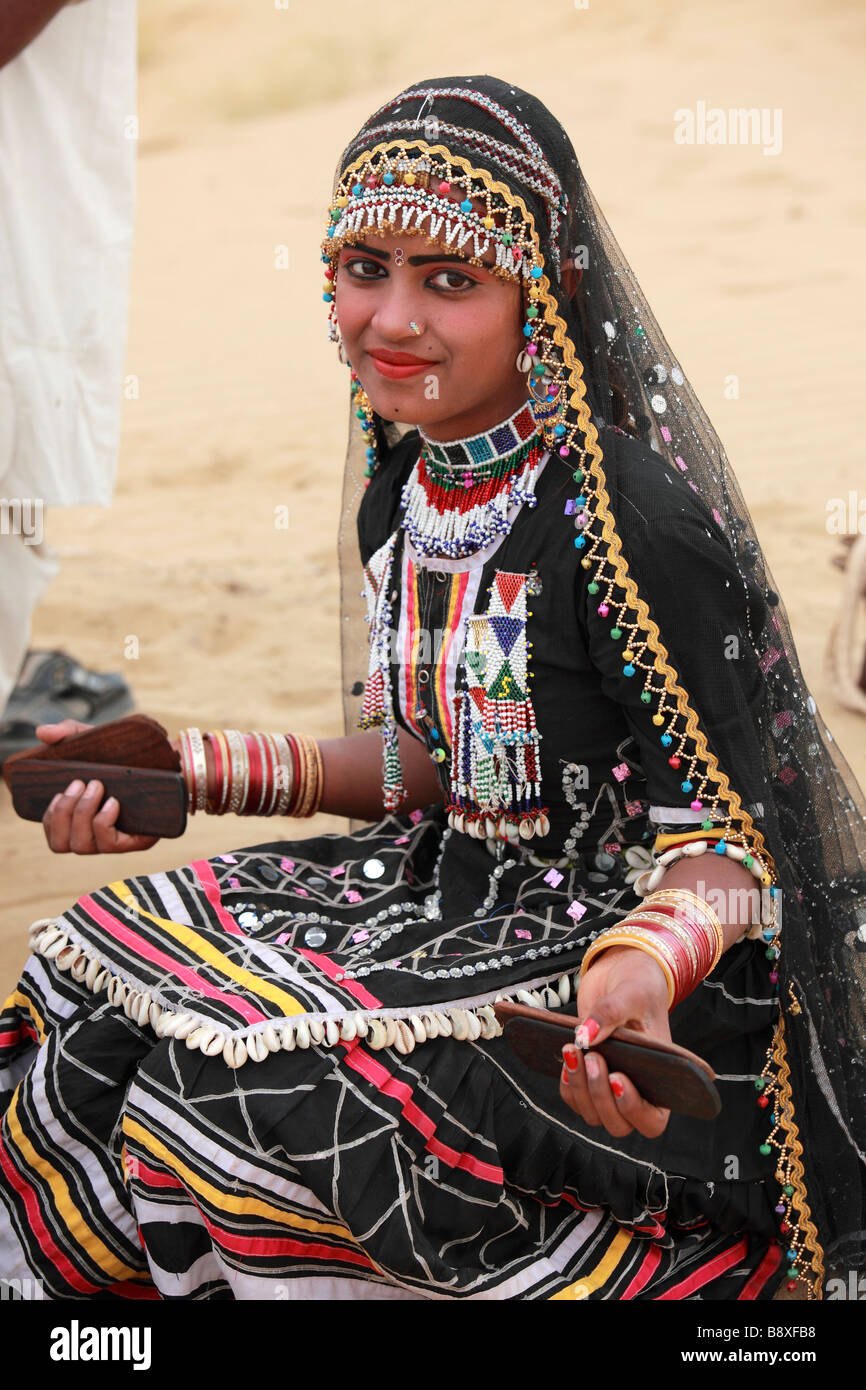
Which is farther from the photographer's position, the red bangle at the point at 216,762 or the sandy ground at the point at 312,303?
the sandy ground at the point at 312,303

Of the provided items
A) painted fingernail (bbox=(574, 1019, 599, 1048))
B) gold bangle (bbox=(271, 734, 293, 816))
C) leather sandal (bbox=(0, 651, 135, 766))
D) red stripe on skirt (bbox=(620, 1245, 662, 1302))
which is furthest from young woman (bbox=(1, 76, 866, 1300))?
leather sandal (bbox=(0, 651, 135, 766))

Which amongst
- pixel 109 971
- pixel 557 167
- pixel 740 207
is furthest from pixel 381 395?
pixel 740 207

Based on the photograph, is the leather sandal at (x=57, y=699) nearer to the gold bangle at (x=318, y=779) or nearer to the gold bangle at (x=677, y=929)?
the gold bangle at (x=318, y=779)

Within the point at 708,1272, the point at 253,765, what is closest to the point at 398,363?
the point at 253,765

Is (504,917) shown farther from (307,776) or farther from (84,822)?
(84,822)

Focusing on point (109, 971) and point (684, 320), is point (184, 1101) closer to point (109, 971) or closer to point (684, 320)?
point (109, 971)

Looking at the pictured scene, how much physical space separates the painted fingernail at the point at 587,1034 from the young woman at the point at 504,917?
0.34ft

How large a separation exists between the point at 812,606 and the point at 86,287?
2.71 meters

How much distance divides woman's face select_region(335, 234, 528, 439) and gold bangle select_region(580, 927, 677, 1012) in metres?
0.79

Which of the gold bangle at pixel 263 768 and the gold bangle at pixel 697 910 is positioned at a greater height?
the gold bangle at pixel 263 768

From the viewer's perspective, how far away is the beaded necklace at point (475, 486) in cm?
227

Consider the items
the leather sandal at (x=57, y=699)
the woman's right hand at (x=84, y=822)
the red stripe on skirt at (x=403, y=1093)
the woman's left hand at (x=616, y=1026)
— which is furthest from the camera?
the leather sandal at (x=57, y=699)

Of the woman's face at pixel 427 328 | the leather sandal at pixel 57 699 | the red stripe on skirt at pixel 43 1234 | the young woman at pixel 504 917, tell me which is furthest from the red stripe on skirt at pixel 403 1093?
the leather sandal at pixel 57 699

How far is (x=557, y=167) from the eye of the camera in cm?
217
